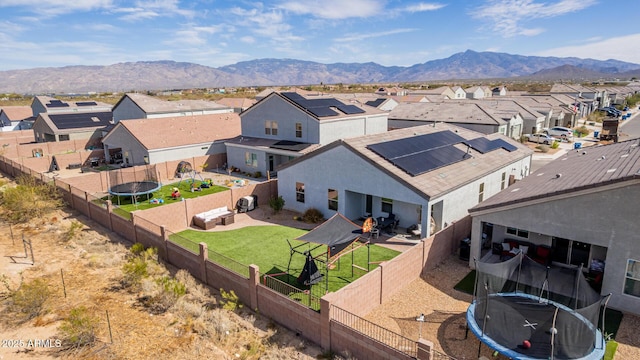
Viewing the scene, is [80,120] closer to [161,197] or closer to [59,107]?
[59,107]

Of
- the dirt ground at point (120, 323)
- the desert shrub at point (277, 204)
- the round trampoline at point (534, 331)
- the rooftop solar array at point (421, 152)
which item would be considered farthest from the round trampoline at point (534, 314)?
the desert shrub at point (277, 204)

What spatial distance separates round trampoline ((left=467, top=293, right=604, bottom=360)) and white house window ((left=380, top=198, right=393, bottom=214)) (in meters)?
10.2

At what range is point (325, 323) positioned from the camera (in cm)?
1276

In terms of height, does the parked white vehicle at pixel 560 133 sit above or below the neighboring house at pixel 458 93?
below

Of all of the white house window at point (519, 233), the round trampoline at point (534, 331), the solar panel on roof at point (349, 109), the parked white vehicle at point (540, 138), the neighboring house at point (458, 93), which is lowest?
the round trampoline at point (534, 331)

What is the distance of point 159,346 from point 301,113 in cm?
2553

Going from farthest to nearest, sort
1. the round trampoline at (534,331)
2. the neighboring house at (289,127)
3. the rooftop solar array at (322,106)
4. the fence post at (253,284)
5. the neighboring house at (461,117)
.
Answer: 1. the neighboring house at (461,117)
2. the rooftop solar array at (322,106)
3. the neighboring house at (289,127)
4. the fence post at (253,284)
5. the round trampoline at (534,331)

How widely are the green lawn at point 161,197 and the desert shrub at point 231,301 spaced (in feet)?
47.6

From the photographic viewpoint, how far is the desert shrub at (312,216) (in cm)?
2553

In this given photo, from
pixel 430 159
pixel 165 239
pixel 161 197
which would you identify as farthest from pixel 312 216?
pixel 161 197

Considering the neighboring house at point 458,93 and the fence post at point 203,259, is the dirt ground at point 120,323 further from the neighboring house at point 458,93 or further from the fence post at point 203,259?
the neighboring house at point 458,93

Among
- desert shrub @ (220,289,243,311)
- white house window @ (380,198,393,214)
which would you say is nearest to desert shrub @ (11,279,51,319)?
desert shrub @ (220,289,243,311)

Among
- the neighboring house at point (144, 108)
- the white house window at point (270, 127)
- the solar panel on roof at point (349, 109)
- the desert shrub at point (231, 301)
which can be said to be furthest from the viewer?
the neighboring house at point (144, 108)

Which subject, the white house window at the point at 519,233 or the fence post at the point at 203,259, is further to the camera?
the white house window at the point at 519,233
